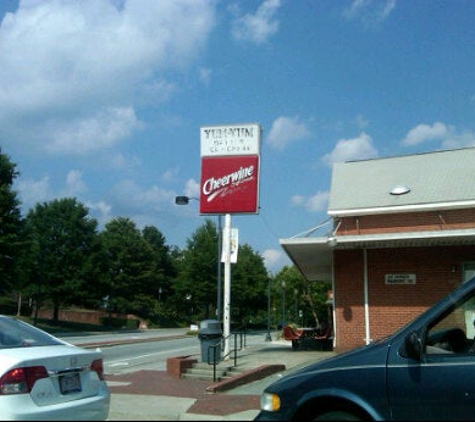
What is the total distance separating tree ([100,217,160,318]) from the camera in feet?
267

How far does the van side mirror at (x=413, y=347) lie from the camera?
193 inches

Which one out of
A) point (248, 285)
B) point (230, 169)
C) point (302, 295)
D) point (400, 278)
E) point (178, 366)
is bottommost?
point (178, 366)

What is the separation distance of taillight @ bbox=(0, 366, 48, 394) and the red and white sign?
46.5 feet

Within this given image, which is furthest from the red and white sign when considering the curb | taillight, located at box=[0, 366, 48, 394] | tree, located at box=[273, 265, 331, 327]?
tree, located at box=[273, 265, 331, 327]

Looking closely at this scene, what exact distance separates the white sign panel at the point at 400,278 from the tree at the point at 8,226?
3161 cm

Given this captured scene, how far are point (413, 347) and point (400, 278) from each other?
46.5ft

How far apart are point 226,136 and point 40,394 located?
15.1 m

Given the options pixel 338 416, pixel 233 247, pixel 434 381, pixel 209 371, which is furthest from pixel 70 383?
pixel 233 247

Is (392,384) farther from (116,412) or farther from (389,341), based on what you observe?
(116,412)

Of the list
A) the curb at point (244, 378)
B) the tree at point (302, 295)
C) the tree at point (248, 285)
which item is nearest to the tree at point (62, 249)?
the tree at point (248, 285)

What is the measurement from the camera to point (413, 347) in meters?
4.90

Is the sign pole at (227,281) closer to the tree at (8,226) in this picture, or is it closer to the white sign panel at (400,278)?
the white sign panel at (400,278)

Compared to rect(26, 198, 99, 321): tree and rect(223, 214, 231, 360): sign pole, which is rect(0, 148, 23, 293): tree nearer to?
rect(26, 198, 99, 321): tree

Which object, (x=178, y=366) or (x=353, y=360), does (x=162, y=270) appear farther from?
(x=353, y=360)
